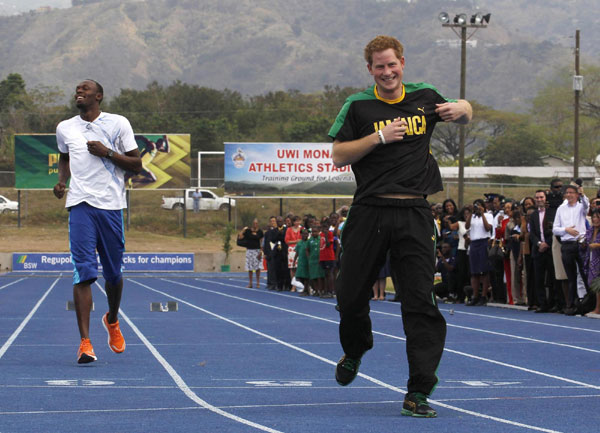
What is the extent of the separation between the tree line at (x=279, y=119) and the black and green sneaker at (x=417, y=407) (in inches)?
A: 3571

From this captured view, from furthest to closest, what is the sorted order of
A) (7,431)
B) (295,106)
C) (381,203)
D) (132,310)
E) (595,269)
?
1. (295,106)
2. (132,310)
3. (595,269)
4. (381,203)
5. (7,431)

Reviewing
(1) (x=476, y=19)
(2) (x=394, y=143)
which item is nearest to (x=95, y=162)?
(2) (x=394, y=143)

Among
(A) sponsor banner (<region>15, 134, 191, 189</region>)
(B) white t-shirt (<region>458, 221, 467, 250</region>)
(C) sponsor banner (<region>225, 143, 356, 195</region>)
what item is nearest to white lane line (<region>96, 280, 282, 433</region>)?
(B) white t-shirt (<region>458, 221, 467, 250</region>)

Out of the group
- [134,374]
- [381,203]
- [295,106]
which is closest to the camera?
[381,203]

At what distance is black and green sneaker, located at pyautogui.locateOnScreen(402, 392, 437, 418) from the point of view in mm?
6137

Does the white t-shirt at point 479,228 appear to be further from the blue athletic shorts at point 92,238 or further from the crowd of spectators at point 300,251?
the blue athletic shorts at point 92,238

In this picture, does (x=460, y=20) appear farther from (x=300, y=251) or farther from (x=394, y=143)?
(x=394, y=143)

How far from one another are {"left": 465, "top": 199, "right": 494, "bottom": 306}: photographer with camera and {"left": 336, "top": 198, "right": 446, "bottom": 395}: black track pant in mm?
13839

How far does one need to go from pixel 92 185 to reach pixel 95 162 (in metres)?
0.19

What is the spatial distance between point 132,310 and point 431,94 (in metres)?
12.3

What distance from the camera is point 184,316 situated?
1673cm

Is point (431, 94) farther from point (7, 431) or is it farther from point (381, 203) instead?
point (7, 431)

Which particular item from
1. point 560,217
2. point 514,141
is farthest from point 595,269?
point 514,141

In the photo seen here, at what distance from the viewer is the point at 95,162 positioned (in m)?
8.83
